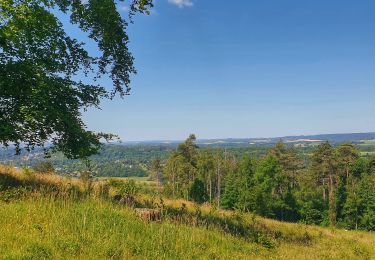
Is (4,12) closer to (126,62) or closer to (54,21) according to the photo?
(54,21)

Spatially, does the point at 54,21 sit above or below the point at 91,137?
above

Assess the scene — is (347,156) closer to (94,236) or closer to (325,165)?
(325,165)

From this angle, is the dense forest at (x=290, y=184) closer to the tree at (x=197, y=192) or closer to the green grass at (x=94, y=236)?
the tree at (x=197, y=192)

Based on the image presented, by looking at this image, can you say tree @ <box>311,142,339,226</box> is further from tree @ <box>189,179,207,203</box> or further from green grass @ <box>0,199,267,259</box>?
green grass @ <box>0,199,267,259</box>

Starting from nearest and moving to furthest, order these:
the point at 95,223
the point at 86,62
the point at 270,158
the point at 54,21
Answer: the point at 95,223, the point at 54,21, the point at 86,62, the point at 270,158

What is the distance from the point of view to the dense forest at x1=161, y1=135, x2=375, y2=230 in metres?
71.4

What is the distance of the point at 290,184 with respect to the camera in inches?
4274

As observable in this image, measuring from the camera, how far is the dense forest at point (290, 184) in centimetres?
7138

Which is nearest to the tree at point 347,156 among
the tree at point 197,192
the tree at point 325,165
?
the tree at point 325,165

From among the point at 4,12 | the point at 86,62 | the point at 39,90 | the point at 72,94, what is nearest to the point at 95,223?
the point at 39,90

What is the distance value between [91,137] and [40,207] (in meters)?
4.78

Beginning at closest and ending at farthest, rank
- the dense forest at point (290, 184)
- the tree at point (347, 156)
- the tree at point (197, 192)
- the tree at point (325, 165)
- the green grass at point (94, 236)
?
the green grass at point (94, 236)
the dense forest at point (290, 184)
the tree at point (197, 192)
the tree at point (347, 156)
the tree at point (325, 165)

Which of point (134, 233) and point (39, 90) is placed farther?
point (39, 90)

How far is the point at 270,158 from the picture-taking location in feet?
233
